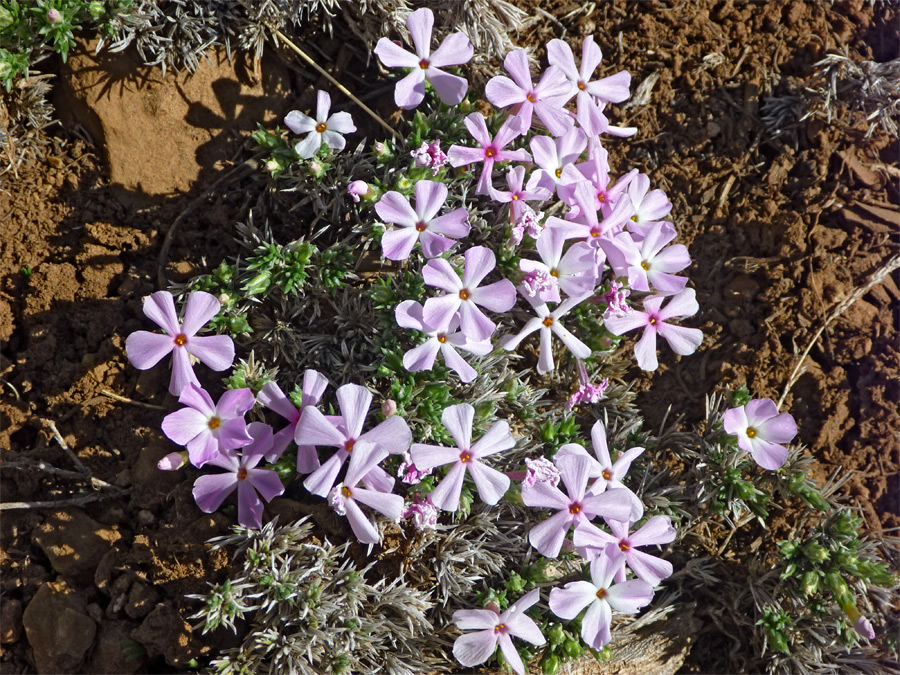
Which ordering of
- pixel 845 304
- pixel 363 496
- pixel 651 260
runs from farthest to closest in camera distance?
pixel 845 304, pixel 651 260, pixel 363 496

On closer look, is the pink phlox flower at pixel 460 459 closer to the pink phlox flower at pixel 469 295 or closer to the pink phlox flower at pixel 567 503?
the pink phlox flower at pixel 567 503

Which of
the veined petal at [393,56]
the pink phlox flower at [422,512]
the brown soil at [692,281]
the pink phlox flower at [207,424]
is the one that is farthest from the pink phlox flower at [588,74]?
the pink phlox flower at [207,424]

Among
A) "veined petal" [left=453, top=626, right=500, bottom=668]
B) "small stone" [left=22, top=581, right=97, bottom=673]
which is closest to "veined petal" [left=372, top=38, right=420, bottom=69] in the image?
"veined petal" [left=453, top=626, right=500, bottom=668]

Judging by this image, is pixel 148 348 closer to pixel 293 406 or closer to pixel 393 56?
pixel 293 406

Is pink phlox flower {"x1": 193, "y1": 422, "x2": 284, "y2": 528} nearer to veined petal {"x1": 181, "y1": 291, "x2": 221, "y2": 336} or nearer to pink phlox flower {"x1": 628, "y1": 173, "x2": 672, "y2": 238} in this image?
veined petal {"x1": 181, "y1": 291, "x2": 221, "y2": 336}

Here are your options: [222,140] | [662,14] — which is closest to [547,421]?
[222,140]

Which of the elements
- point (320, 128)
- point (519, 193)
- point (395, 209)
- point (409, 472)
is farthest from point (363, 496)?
point (320, 128)
